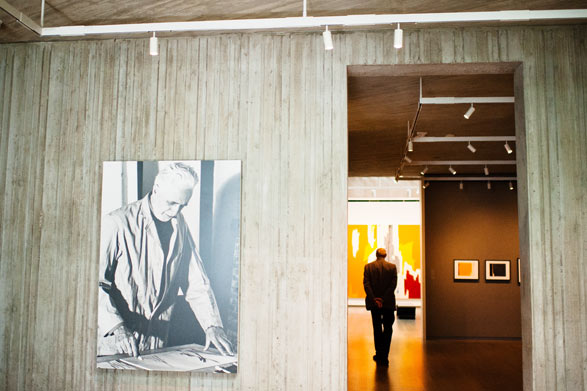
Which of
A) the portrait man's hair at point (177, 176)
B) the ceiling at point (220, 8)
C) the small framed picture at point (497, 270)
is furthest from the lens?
the small framed picture at point (497, 270)

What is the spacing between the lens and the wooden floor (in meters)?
7.14

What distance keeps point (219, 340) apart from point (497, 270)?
9122 millimetres

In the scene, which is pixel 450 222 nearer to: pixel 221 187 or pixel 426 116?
pixel 426 116

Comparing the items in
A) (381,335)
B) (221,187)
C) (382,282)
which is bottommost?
(381,335)

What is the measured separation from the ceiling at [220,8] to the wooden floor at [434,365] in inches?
198

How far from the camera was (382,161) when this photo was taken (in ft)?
37.4

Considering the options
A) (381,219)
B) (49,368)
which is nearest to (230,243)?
(49,368)

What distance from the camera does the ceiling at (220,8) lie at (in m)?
4.52

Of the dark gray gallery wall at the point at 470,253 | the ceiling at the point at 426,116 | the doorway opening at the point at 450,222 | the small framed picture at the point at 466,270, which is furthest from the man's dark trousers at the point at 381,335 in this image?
the small framed picture at the point at 466,270

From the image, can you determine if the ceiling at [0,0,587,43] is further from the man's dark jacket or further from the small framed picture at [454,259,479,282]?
the small framed picture at [454,259,479,282]

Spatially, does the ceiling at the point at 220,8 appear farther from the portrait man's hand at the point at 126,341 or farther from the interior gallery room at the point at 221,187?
the portrait man's hand at the point at 126,341

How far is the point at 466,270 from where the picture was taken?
11.8 meters

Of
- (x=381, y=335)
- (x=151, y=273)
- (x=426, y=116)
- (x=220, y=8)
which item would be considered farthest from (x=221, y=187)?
(x=381, y=335)

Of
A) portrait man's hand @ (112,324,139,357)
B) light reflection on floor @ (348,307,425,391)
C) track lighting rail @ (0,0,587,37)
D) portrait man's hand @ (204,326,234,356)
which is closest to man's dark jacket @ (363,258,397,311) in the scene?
light reflection on floor @ (348,307,425,391)
